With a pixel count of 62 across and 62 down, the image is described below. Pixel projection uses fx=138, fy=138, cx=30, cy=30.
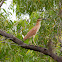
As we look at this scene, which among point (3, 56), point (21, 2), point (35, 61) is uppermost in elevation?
point (21, 2)

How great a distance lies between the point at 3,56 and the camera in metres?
3.27

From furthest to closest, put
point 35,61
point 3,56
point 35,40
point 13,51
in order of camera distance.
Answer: point 35,40
point 35,61
point 3,56
point 13,51

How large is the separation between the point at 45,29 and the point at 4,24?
1.20 m

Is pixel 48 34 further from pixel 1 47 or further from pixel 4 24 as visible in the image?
pixel 1 47

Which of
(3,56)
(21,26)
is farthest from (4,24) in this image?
(3,56)

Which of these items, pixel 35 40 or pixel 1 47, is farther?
pixel 35 40

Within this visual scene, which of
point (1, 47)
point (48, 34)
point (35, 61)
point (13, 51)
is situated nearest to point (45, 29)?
point (48, 34)

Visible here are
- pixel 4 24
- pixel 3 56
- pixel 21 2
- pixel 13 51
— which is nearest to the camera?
pixel 13 51

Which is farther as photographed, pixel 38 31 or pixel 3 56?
pixel 38 31

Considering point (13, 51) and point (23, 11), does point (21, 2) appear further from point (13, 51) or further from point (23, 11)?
point (13, 51)

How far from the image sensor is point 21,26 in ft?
12.2

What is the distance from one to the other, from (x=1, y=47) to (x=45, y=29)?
65.2 inches

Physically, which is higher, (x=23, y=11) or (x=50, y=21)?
(x=23, y=11)

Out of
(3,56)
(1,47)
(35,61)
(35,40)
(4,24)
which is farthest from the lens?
(35,40)
